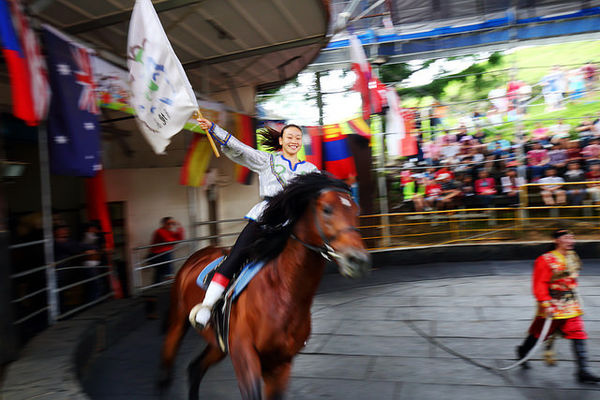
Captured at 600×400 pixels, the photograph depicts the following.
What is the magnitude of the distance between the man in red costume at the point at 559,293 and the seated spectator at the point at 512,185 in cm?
1015

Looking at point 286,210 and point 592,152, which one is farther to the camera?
point 592,152

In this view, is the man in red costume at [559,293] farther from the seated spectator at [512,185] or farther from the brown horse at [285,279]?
the seated spectator at [512,185]

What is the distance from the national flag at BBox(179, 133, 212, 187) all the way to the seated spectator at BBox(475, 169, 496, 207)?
911 cm

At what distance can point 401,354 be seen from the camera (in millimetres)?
5648

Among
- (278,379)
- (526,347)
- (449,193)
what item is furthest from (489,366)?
(449,193)

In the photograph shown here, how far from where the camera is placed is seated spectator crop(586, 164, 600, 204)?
43.3 ft

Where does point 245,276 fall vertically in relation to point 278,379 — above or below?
above

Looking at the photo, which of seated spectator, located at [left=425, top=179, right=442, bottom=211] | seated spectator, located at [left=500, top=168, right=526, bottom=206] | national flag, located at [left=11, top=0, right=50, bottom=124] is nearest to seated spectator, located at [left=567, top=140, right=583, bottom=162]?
seated spectator, located at [left=500, top=168, right=526, bottom=206]

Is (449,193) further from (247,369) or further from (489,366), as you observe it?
(247,369)

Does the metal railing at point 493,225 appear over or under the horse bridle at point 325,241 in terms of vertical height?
under

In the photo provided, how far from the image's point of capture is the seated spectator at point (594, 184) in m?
13.2

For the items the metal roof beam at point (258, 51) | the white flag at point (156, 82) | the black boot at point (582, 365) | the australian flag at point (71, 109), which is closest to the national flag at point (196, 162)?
the metal roof beam at point (258, 51)

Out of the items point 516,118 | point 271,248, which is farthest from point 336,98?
point 271,248

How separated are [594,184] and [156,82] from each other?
42.2 feet
